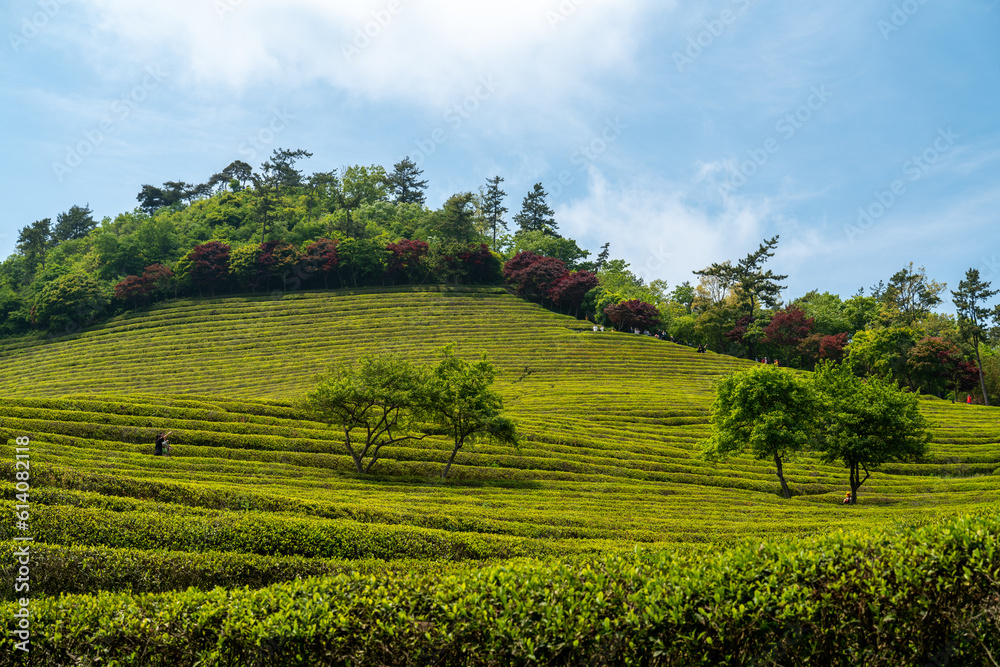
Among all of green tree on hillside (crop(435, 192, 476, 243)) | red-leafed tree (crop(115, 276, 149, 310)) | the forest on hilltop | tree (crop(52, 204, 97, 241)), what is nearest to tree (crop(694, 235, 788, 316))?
the forest on hilltop

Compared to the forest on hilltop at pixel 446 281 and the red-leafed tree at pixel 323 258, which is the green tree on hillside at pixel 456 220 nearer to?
the forest on hilltop at pixel 446 281

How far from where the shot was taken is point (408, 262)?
102m

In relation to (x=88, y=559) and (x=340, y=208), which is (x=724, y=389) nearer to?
(x=88, y=559)

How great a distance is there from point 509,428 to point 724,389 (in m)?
14.8

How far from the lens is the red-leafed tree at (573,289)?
97875mm

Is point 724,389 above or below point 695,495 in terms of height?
above

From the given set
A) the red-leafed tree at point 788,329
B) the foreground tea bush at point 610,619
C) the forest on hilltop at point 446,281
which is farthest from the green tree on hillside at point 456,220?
the foreground tea bush at point 610,619

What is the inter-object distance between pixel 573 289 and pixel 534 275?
22.6 ft

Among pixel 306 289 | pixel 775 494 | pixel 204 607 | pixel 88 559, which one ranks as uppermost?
pixel 306 289

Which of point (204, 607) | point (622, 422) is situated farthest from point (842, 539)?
point (622, 422)

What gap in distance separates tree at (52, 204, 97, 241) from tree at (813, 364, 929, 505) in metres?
159

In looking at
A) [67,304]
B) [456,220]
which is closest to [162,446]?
[67,304]

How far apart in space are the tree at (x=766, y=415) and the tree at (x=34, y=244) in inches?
4536

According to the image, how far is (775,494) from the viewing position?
128 ft
